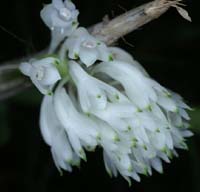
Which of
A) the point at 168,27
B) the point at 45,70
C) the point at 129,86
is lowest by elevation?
the point at 168,27

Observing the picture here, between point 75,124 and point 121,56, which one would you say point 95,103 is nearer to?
point 75,124

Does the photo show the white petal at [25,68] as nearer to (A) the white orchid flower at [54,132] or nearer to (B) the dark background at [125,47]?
(A) the white orchid flower at [54,132]

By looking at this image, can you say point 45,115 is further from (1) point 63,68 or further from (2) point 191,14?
(2) point 191,14

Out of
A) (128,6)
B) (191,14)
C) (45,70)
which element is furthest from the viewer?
(191,14)

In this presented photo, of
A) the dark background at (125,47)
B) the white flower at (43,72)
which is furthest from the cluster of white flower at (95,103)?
the dark background at (125,47)

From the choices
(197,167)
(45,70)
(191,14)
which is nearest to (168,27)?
(191,14)

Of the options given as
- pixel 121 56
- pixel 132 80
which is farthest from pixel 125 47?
pixel 132 80

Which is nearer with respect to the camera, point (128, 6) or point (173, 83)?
point (128, 6)
